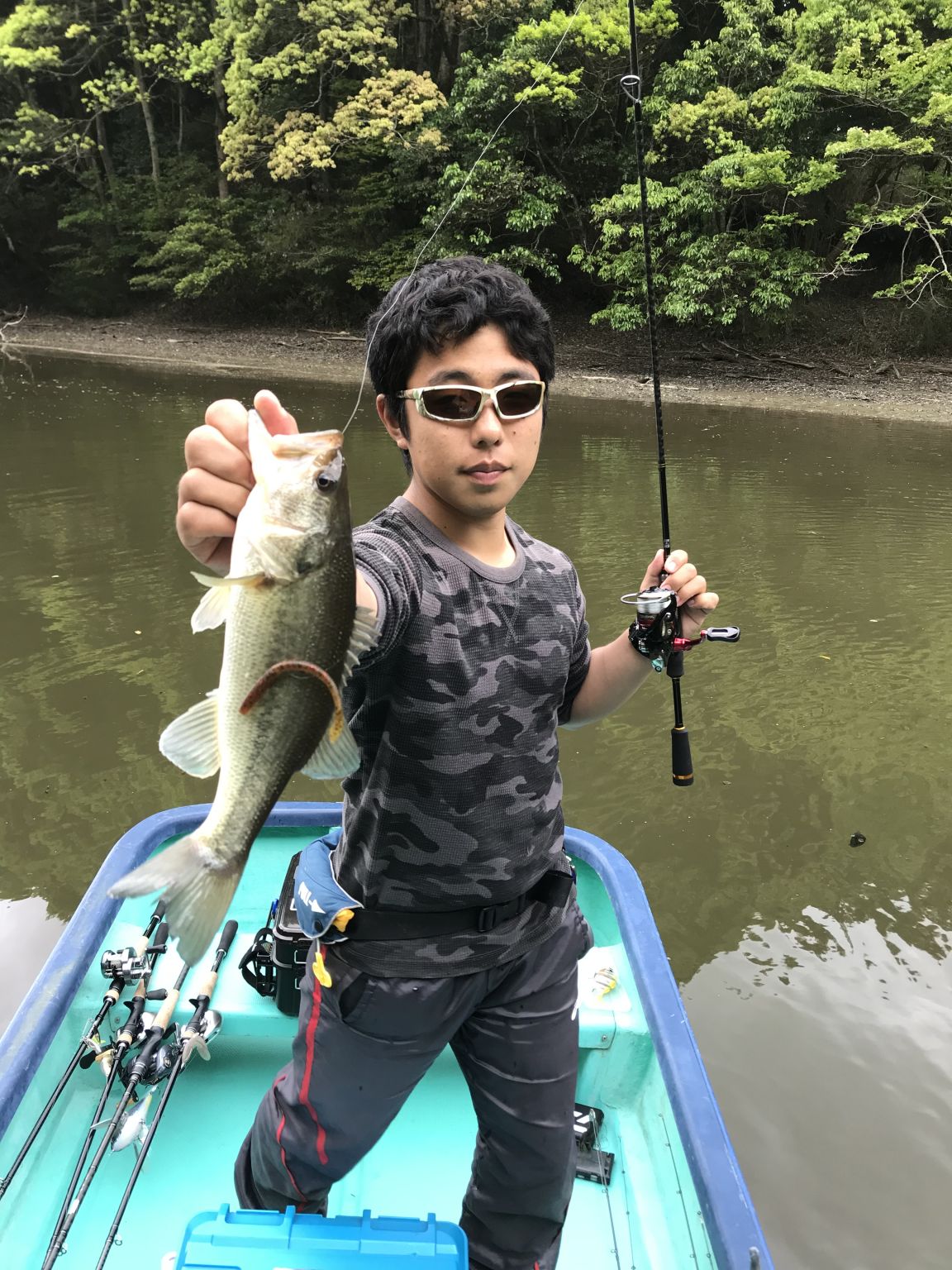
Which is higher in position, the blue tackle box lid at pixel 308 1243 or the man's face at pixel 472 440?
the man's face at pixel 472 440

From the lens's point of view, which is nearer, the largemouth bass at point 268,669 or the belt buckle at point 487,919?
the largemouth bass at point 268,669

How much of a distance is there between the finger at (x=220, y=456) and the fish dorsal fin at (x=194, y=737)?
1.18 ft

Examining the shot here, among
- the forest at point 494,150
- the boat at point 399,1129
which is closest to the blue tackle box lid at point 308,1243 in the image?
the boat at point 399,1129

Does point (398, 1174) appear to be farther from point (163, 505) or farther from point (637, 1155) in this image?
point (163, 505)

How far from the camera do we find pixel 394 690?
1.72 m

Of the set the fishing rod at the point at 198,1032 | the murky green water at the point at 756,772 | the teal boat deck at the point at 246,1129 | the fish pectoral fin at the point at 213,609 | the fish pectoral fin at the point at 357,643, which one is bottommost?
the murky green water at the point at 756,772

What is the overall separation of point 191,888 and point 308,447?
75 cm

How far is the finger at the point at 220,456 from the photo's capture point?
138 centimetres

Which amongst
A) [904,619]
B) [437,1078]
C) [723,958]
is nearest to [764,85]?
[904,619]

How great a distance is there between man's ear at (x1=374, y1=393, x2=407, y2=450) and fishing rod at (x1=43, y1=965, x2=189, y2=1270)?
6.54 ft

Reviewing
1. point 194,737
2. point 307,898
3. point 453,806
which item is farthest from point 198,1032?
point 194,737

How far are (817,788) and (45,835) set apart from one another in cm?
446

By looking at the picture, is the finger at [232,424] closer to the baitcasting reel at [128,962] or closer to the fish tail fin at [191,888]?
the fish tail fin at [191,888]

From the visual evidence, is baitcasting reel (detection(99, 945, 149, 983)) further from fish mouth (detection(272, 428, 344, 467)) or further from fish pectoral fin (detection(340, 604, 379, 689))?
fish mouth (detection(272, 428, 344, 467))
